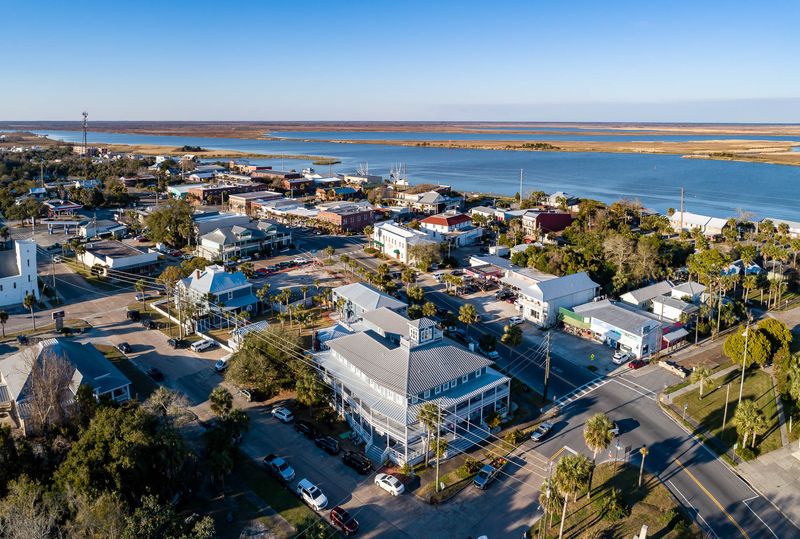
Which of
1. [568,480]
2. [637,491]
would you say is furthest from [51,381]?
[637,491]

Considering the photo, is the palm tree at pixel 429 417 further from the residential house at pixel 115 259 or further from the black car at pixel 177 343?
the residential house at pixel 115 259

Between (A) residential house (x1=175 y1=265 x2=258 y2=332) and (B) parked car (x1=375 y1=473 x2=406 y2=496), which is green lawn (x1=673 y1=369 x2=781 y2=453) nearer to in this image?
(B) parked car (x1=375 y1=473 x2=406 y2=496)

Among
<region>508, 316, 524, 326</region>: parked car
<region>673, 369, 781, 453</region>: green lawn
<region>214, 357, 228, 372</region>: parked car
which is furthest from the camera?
<region>508, 316, 524, 326</region>: parked car

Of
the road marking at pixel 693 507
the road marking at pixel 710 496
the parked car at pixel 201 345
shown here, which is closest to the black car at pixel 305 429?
the parked car at pixel 201 345

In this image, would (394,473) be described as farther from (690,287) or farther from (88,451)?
(690,287)

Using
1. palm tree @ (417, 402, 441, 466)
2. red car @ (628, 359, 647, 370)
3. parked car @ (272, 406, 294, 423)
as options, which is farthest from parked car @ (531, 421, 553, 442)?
parked car @ (272, 406, 294, 423)

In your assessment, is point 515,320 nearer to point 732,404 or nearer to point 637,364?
point 637,364
